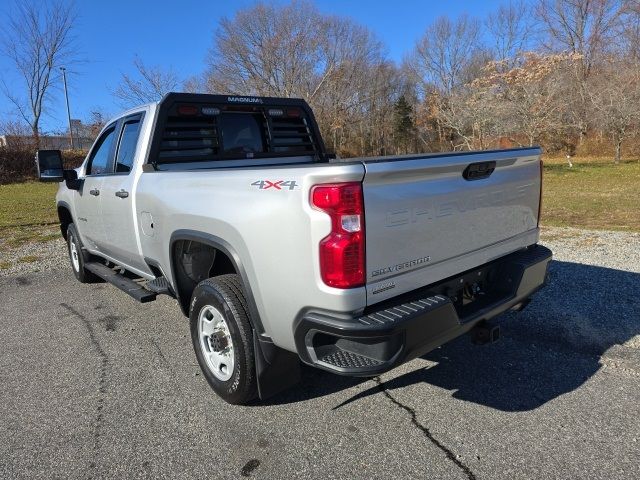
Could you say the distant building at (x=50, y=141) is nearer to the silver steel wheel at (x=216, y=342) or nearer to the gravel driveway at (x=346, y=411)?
the gravel driveway at (x=346, y=411)

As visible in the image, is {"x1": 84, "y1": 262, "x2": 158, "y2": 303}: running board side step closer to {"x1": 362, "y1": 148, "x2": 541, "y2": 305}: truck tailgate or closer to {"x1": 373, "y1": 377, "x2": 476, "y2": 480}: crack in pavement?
{"x1": 373, "y1": 377, "x2": 476, "y2": 480}: crack in pavement

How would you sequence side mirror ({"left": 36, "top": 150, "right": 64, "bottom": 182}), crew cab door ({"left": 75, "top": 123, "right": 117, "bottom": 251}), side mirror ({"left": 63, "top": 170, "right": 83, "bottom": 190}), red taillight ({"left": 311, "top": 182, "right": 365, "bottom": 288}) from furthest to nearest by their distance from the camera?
side mirror ({"left": 63, "top": 170, "right": 83, "bottom": 190}) → side mirror ({"left": 36, "top": 150, "right": 64, "bottom": 182}) → crew cab door ({"left": 75, "top": 123, "right": 117, "bottom": 251}) → red taillight ({"left": 311, "top": 182, "right": 365, "bottom": 288})

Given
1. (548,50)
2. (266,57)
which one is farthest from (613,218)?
(548,50)

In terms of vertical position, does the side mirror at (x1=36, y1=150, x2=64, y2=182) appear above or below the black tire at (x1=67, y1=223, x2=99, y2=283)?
above

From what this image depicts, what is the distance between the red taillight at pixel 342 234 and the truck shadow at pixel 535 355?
1.27 meters

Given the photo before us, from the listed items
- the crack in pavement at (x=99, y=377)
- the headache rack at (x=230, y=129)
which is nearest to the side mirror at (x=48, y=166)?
the crack in pavement at (x=99, y=377)

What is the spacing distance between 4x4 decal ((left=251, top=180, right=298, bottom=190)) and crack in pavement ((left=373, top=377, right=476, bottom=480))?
165 cm

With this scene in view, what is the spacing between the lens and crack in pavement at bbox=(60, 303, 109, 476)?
2.83m

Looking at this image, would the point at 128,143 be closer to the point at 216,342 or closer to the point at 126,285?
the point at 126,285

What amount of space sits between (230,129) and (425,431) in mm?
3157

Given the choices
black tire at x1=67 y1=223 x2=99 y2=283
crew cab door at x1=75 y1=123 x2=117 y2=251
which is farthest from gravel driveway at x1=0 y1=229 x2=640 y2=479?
black tire at x1=67 y1=223 x2=99 y2=283

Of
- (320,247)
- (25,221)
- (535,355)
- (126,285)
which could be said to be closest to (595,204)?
(535,355)

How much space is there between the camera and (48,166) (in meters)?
5.00

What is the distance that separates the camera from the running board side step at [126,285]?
403cm
